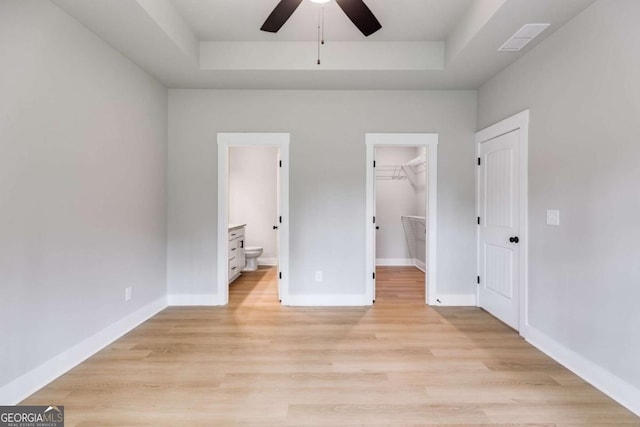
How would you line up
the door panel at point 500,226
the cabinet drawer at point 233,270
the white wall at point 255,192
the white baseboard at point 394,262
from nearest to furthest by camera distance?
the door panel at point 500,226 < the cabinet drawer at point 233,270 < the white baseboard at point 394,262 < the white wall at point 255,192

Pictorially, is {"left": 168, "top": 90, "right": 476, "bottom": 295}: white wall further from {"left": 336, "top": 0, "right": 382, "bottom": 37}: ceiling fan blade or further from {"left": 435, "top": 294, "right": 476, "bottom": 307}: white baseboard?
{"left": 336, "top": 0, "right": 382, "bottom": 37}: ceiling fan blade

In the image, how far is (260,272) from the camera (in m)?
5.40

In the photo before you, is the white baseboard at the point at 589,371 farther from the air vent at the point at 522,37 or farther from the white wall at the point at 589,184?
the air vent at the point at 522,37

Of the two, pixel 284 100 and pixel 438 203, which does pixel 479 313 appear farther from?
pixel 284 100

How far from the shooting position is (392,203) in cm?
623

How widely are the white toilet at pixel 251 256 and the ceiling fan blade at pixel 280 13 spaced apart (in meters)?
3.81

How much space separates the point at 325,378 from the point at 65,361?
1877 millimetres

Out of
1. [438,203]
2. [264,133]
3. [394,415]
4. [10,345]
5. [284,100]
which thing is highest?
[284,100]

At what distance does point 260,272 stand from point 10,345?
3.68 m

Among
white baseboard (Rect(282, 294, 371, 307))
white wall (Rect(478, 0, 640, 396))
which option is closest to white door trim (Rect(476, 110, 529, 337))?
white wall (Rect(478, 0, 640, 396))

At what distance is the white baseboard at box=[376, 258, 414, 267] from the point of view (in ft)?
19.9

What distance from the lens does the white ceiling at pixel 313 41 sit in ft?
7.38

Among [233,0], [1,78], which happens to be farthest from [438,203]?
[1,78]

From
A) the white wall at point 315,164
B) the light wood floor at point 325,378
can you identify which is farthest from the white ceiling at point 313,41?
the light wood floor at point 325,378
